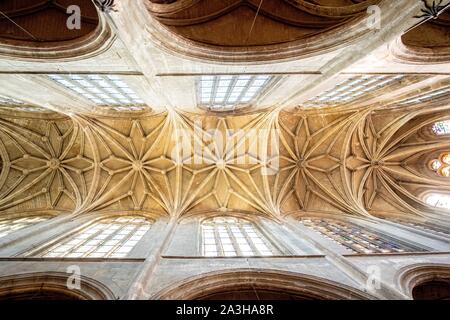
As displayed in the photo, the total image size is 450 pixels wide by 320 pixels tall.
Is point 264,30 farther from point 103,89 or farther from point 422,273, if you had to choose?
point 422,273

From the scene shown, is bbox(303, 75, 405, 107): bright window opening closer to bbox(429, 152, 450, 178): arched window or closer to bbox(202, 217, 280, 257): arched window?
bbox(202, 217, 280, 257): arched window

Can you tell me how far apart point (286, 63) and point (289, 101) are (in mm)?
3620

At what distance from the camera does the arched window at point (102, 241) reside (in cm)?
785

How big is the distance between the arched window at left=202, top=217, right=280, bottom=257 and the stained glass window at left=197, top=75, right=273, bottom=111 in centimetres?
544

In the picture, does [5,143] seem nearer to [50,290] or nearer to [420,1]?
[50,290]

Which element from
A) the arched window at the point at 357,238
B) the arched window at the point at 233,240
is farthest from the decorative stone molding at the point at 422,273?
the arched window at the point at 233,240

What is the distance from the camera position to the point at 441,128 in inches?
516

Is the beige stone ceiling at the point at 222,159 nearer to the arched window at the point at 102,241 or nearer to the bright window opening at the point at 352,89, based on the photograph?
the bright window opening at the point at 352,89

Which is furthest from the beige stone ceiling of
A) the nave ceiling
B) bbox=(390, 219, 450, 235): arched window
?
bbox=(390, 219, 450, 235): arched window

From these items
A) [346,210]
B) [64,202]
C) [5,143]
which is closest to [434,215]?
[346,210]

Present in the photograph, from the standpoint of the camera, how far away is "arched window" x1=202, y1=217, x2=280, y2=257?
8461 millimetres

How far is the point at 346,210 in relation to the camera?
13562 millimetres

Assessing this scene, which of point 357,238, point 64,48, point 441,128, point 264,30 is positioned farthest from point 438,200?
point 64,48

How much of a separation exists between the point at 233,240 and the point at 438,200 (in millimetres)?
11245
